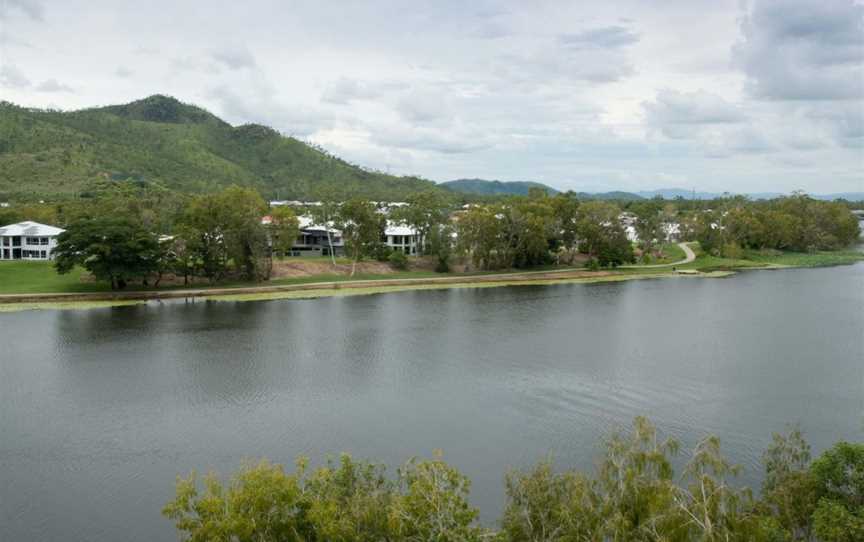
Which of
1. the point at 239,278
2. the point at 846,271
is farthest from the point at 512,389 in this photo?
the point at 846,271

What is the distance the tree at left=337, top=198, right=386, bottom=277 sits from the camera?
77125mm

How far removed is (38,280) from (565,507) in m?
64.2

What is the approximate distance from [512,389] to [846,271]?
73402 mm

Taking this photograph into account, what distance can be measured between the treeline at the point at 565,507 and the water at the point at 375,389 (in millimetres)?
5746

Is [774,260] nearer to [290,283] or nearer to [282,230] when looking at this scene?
[290,283]

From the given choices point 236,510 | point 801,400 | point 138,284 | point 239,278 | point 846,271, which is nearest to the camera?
point 236,510

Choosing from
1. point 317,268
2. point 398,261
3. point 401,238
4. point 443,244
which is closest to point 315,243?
point 401,238

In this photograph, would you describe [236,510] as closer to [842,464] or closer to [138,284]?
[842,464]

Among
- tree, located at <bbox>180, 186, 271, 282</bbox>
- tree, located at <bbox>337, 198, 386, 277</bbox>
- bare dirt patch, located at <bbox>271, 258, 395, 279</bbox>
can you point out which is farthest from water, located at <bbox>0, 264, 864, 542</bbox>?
tree, located at <bbox>337, 198, 386, 277</bbox>

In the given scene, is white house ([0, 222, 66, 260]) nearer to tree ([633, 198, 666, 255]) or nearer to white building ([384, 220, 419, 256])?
white building ([384, 220, 419, 256])

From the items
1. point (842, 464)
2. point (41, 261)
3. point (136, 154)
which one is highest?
point (136, 154)

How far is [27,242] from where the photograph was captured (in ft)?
254

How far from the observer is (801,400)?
32156mm

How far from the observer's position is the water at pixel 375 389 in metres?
25.1
